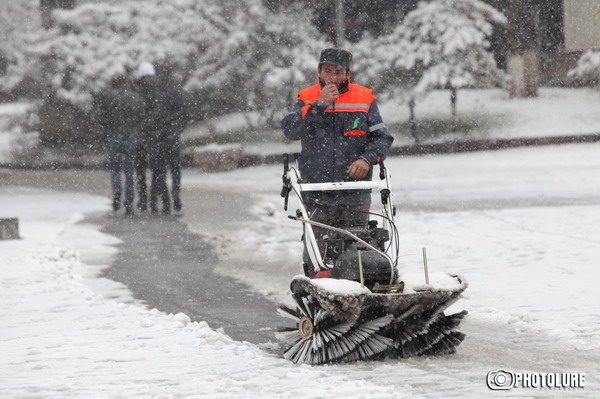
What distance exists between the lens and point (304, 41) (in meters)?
29.8

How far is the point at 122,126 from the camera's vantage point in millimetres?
17359

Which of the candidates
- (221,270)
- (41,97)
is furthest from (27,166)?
(221,270)

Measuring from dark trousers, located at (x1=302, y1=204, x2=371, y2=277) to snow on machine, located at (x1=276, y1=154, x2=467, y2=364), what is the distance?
15.8 inches

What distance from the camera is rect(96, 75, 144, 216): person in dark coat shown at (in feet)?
56.3

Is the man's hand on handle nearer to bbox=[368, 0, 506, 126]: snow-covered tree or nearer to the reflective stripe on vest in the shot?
the reflective stripe on vest

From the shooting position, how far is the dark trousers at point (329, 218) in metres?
7.82

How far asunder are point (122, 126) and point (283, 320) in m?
9.06

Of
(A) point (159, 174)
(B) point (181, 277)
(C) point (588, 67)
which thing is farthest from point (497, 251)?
(C) point (588, 67)

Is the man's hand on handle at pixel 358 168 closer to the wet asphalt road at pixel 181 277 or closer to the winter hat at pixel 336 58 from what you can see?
the winter hat at pixel 336 58

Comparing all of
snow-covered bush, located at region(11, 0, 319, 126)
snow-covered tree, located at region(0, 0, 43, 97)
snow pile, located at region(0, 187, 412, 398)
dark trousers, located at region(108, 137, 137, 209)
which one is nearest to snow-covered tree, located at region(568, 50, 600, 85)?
snow-covered bush, located at region(11, 0, 319, 126)

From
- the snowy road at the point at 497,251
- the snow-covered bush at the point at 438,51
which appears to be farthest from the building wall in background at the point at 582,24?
the snowy road at the point at 497,251

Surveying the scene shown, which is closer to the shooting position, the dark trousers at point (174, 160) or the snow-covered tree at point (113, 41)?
the dark trousers at point (174, 160)

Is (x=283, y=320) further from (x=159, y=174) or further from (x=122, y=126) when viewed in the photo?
(x=122, y=126)

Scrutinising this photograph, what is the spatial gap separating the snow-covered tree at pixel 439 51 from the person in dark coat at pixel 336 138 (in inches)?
832
